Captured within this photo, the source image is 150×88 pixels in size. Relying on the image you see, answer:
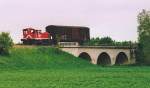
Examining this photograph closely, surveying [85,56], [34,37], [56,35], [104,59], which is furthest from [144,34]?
[34,37]

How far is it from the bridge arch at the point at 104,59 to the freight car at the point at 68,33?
4028 mm

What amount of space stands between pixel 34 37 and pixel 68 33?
7.76 metres

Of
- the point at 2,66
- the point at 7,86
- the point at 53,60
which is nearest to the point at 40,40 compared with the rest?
the point at 53,60

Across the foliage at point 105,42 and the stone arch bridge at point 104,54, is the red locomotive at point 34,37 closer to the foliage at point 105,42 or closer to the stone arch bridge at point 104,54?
the stone arch bridge at point 104,54

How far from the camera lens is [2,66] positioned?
6531 cm

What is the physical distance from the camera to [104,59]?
96.4 m

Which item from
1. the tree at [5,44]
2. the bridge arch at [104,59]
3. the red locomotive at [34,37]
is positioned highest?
the red locomotive at [34,37]

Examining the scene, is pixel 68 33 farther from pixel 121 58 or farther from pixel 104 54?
pixel 121 58

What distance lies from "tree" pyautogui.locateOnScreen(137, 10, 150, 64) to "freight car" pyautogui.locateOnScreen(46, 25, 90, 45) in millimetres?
9255

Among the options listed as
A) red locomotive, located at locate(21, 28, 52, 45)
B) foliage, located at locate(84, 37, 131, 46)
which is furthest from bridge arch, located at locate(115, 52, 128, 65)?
red locomotive, located at locate(21, 28, 52, 45)

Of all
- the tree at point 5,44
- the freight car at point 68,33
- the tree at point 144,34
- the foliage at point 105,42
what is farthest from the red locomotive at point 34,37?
the tree at point 144,34

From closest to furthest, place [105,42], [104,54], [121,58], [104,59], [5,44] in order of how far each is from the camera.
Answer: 1. [5,44]
2. [104,54]
3. [104,59]
4. [121,58]
5. [105,42]

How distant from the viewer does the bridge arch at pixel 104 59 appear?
309 ft

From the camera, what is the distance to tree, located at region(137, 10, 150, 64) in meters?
93.6
